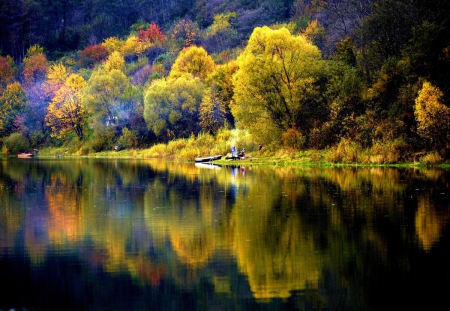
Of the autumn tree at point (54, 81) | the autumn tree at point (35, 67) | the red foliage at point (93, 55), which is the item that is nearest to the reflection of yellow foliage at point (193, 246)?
the autumn tree at point (54, 81)

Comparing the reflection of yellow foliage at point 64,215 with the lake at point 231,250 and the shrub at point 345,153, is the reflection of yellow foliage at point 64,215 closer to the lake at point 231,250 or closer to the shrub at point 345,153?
the lake at point 231,250

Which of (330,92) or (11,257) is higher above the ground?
(330,92)

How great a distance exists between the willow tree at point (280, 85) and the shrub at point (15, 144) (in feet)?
181

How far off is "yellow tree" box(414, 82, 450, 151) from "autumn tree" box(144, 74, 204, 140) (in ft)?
127

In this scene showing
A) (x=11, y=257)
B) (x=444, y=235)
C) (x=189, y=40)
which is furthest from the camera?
(x=189, y=40)

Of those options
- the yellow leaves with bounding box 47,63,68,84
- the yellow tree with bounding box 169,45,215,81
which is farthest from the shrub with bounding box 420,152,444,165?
the yellow leaves with bounding box 47,63,68,84

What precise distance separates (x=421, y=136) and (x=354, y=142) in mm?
7100

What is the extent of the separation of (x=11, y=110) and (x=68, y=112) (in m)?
15.1

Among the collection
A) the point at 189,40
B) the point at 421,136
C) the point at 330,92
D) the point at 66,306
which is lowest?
the point at 66,306

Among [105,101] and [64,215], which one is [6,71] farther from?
[64,215]

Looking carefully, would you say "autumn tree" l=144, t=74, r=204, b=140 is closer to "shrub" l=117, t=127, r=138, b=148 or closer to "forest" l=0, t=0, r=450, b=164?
"forest" l=0, t=0, r=450, b=164

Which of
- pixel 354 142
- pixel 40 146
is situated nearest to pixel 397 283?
pixel 354 142

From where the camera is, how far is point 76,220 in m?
22.6

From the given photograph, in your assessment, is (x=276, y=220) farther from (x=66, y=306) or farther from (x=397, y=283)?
(x=66, y=306)
